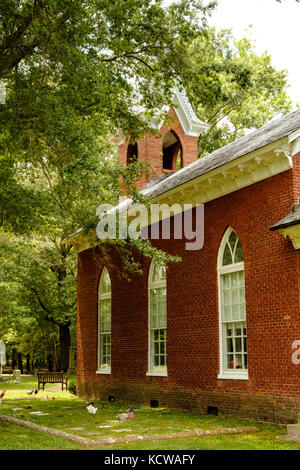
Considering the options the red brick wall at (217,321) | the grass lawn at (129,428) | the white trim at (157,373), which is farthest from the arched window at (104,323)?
the white trim at (157,373)

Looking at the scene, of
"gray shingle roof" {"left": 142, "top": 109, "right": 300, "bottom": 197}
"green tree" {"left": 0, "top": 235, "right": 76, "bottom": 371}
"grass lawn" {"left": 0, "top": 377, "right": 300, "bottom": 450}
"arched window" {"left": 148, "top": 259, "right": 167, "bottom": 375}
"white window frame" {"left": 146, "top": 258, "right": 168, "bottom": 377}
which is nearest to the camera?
"grass lawn" {"left": 0, "top": 377, "right": 300, "bottom": 450}

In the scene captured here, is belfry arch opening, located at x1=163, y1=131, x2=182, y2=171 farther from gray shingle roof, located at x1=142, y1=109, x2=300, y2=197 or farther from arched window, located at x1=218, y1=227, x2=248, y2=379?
arched window, located at x1=218, y1=227, x2=248, y2=379

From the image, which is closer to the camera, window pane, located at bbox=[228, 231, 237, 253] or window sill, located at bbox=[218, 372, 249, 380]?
window sill, located at bbox=[218, 372, 249, 380]

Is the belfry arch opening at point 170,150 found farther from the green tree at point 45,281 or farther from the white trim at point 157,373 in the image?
the green tree at point 45,281

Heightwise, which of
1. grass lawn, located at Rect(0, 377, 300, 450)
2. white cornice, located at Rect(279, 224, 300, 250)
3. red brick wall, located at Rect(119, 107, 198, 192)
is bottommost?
grass lawn, located at Rect(0, 377, 300, 450)

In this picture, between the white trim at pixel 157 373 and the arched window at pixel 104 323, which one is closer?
the white trim at pixel 157 373

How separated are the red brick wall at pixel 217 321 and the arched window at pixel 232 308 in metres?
0.18

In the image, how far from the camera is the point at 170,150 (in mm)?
23375

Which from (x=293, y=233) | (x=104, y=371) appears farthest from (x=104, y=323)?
(x=293, y=233)

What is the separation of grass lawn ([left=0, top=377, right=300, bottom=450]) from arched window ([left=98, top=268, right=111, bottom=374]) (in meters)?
3.26

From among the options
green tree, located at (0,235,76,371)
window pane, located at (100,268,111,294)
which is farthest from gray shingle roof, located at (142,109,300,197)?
green tree, located at (0,235,76,371)

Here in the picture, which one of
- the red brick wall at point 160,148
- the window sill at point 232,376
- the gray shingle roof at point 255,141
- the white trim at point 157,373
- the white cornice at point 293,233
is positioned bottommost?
the white trim at point 157,373

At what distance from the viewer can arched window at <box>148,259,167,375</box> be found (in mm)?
16141

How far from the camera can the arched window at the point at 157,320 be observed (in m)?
16.1
